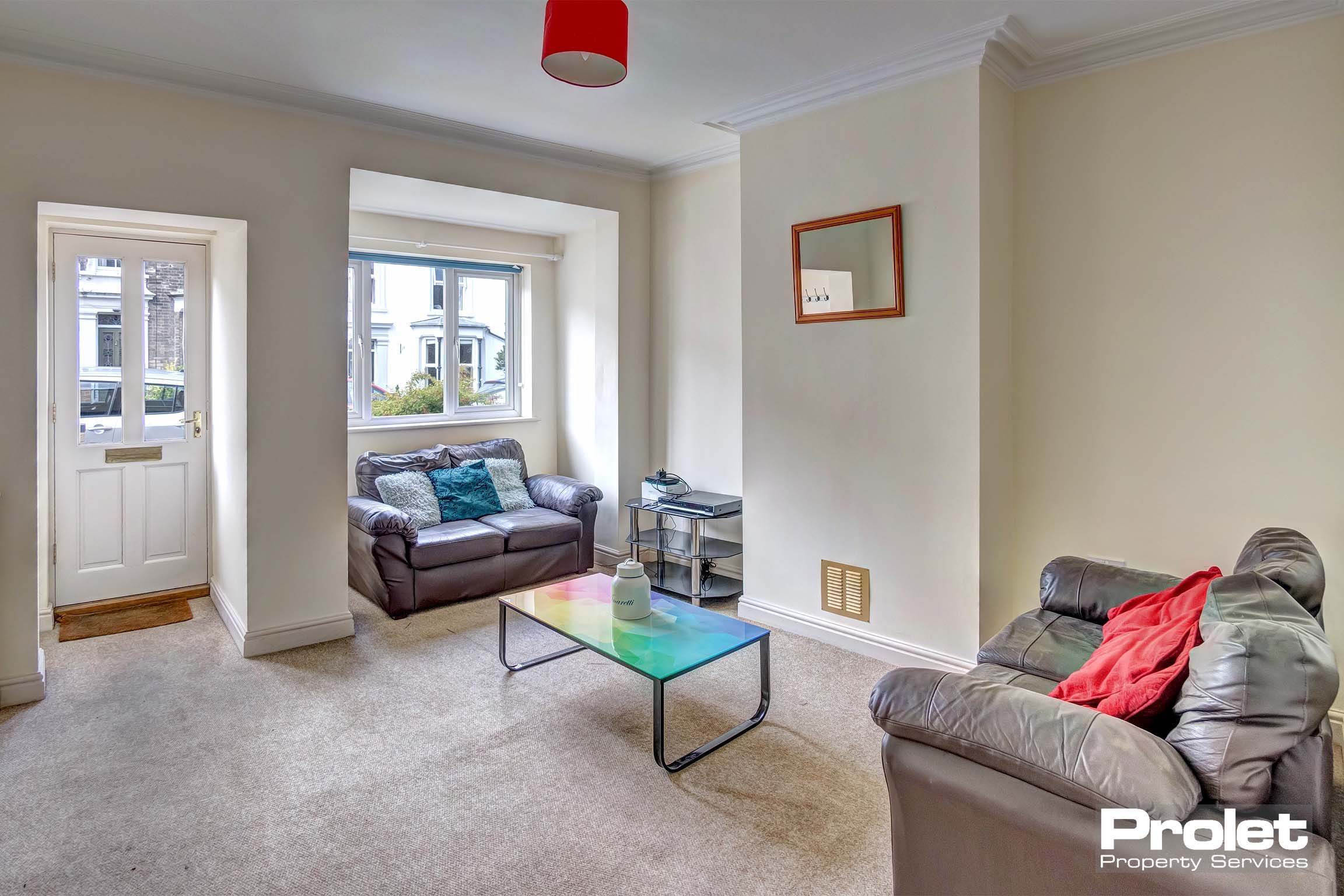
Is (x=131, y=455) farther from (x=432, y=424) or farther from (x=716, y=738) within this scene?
(x=716, y=738)

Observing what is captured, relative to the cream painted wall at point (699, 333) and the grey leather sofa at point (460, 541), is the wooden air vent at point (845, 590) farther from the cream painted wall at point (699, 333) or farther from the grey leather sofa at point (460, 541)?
the grey leather sofa at point (460, 541)

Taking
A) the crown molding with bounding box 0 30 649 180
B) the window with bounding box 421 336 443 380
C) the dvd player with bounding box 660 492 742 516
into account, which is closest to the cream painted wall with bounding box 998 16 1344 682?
the dvd player with bounding box 660 492 742 516

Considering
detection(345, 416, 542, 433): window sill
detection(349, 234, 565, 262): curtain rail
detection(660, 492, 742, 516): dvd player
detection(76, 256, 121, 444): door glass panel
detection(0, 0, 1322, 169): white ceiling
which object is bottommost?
detection(660, 492, 742, 516): dvd player

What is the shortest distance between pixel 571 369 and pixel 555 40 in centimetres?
371

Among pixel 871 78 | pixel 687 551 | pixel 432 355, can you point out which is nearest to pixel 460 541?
pixel 687 551

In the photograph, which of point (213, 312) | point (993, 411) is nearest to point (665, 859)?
point (993, 411)

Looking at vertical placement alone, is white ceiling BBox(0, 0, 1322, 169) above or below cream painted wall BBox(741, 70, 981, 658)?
above

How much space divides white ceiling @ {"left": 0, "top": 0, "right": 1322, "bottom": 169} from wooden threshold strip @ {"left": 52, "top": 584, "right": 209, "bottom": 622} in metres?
2.76

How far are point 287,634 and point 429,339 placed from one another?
240 cm

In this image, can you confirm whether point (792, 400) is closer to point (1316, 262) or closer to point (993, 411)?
point (993, 411)

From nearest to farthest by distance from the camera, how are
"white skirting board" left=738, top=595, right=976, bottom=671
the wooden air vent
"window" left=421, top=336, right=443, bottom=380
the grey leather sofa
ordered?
"white skirting board" left=738, top=595, right=976, bottom=671 → the wooden air vent → the grey leather sofa → "window" left=421, top=336, right=443, bottom=380

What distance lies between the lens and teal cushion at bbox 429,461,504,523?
475 centimetres

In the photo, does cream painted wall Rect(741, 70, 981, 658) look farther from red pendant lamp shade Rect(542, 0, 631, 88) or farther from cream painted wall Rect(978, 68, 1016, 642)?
red pendant lamp shade Rect(542, 0, 631, 88)

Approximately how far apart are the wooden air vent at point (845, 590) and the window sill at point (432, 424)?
9.20ft
